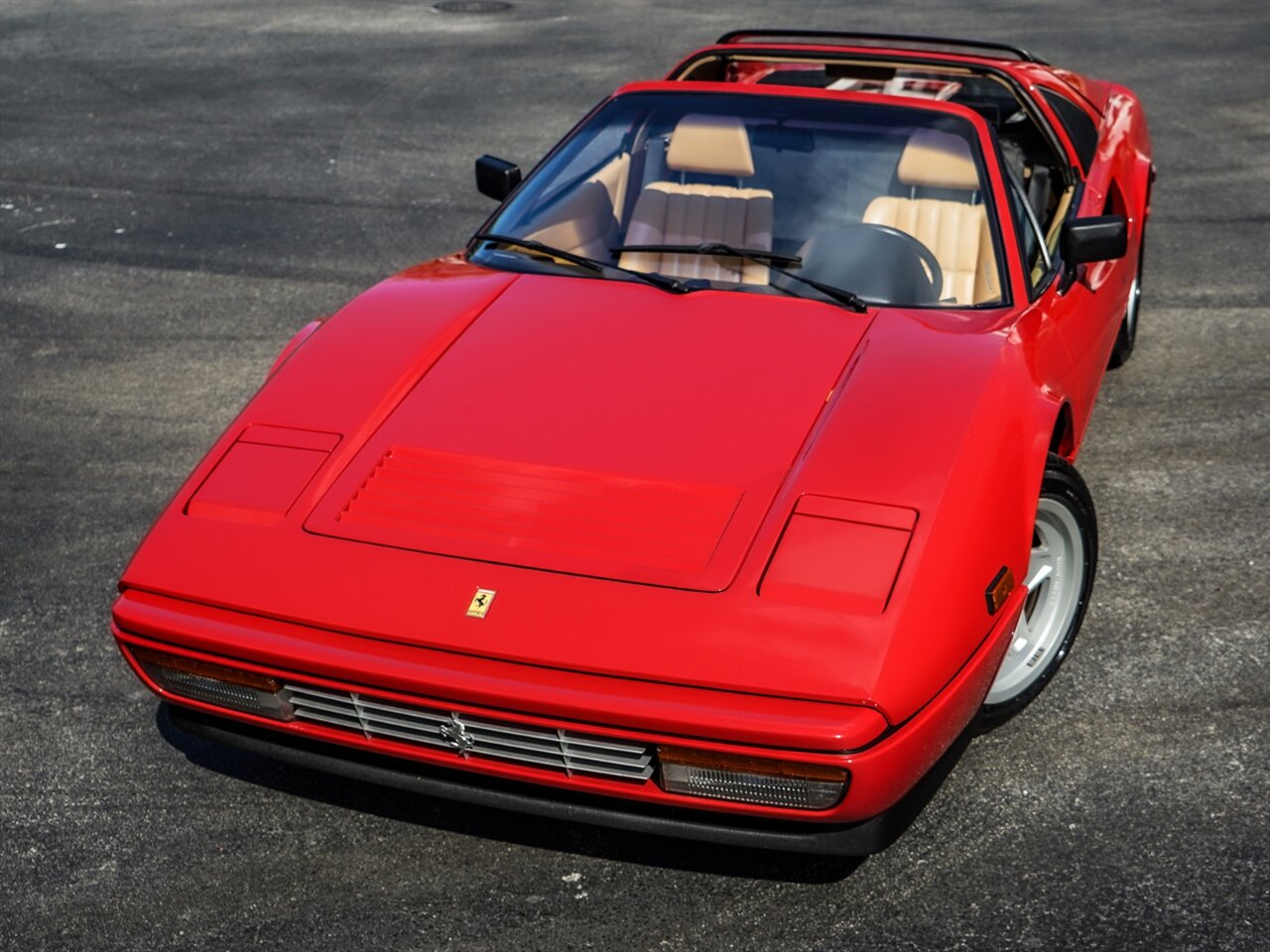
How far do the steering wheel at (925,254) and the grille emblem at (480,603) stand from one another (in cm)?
169

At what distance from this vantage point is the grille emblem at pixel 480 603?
3029 millimetres

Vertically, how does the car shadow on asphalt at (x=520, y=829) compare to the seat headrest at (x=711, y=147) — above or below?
below

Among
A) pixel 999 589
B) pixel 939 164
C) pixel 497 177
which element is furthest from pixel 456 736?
pixel 497 177

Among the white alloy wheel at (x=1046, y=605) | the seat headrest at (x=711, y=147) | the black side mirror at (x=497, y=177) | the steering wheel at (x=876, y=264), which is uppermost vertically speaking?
the seat headrest at (x=711, y=147)

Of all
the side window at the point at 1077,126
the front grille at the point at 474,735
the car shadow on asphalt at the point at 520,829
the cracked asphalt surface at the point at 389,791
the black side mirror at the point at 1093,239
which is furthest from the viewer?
the side window at the point at 1077,126

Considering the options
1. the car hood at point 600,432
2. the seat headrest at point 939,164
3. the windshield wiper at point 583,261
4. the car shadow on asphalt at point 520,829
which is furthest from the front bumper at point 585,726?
Result: the seat headrest at point 939,164

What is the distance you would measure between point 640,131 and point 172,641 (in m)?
2.32

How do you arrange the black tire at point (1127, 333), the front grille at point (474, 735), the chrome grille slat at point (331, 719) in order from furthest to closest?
1. the black tire at point (1127, 333)
2. the chrome grille slat at point (331, 719)
3. the front grille at point (474, 735)

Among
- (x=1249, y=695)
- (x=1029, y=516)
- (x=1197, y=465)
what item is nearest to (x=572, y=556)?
(x=1029, y=516)

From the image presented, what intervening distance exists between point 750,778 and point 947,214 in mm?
2031

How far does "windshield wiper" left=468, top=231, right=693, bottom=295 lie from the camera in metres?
4.07

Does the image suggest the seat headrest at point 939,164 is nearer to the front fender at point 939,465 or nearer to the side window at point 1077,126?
the front fender at point 939,465

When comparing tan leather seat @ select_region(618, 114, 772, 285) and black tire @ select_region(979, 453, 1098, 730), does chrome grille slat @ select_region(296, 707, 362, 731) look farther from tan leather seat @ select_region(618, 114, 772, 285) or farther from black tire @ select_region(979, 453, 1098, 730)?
tan leather seat @ select_region(618, 114, 772, 285)

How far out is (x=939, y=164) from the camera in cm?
435
